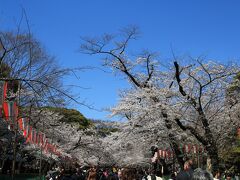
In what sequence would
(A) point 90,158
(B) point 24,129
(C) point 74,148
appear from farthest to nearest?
(A) point 90,158, (C) point 74,148, (B) point 24,129

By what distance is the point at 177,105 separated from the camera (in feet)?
61.6

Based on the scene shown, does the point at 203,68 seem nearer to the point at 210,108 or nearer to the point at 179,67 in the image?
the point at 179,67

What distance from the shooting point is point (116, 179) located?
19000 mm

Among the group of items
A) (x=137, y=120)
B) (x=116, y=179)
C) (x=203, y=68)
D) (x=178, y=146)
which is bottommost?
(x=116, y=179)

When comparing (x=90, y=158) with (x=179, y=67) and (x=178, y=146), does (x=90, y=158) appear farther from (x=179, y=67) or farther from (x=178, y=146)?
(x=179, y=67)

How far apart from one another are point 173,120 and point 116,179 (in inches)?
169

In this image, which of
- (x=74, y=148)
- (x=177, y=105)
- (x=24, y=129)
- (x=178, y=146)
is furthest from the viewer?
(x=74, y=148)

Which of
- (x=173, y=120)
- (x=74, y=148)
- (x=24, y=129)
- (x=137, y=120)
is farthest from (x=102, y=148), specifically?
(x=24, y=129)

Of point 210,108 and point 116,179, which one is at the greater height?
point 210,108

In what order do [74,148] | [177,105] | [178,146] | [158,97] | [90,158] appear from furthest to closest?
[90,158] → [74,148] → [178,146] → [158,97] → [177,105]

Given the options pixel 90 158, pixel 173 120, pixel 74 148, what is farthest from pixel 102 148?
pixel 173 120

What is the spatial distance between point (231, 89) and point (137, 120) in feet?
18.6

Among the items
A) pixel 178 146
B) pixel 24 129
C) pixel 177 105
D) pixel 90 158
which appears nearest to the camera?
pixel 24 129

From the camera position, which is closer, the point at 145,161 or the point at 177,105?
the point at 177,105
